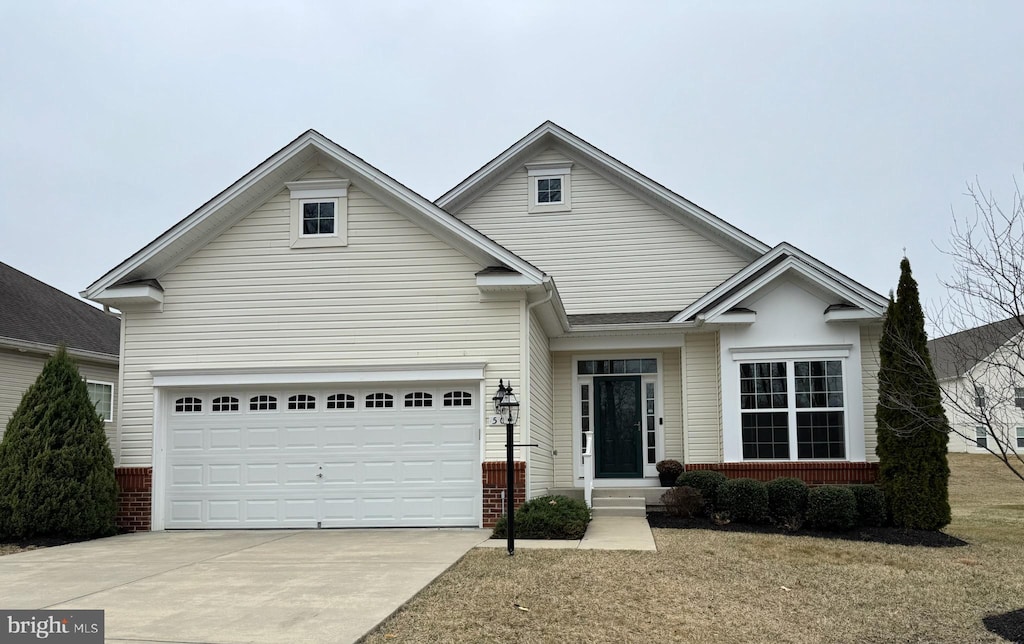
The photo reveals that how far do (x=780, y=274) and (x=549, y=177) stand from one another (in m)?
5.99

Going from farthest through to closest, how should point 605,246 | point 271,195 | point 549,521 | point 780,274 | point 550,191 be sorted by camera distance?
point 550,191 < point 605,246 < point 780,274 < point 271,195 < point 549,521

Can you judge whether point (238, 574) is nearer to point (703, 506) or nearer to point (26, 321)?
point (703, 506)

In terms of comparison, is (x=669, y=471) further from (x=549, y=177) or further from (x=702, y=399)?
(x=549, y=177)

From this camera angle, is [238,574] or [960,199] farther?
[960,199]

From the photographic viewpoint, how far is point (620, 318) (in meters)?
16.9

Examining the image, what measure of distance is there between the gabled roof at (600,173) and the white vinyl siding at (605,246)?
0.16 m

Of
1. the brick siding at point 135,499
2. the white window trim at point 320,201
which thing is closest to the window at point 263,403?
Answer: the brick siding at point 135,499

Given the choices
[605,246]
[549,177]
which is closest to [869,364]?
[605,246]

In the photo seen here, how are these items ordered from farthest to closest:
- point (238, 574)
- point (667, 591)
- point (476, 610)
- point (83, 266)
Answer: point (83, 266), point (238, 574), point (667, 591), point (476, 610)

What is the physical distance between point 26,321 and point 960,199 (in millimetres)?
20264

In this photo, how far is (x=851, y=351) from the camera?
15.0 m

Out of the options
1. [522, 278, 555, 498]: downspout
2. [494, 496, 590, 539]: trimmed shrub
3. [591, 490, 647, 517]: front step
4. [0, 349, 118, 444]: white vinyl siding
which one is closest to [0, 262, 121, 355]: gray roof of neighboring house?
[0, 349, 118, 444]: white vinyl siding

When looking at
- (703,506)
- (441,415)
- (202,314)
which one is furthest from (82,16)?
(703,506)

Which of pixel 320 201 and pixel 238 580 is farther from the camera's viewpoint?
pixel 320 201
